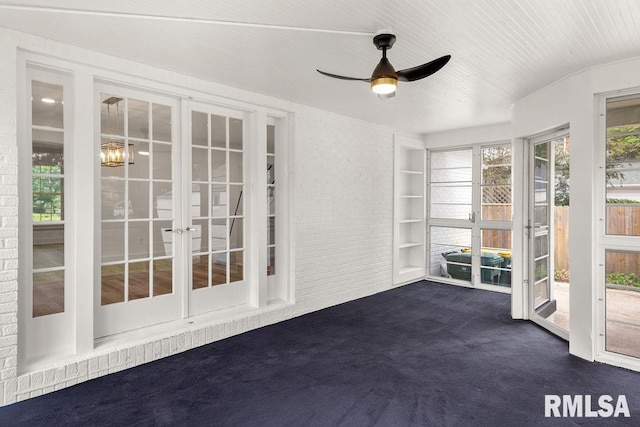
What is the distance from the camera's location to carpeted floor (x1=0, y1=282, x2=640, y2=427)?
8.25ft

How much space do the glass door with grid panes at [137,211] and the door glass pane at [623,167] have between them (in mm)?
4000

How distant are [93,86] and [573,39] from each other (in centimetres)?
379

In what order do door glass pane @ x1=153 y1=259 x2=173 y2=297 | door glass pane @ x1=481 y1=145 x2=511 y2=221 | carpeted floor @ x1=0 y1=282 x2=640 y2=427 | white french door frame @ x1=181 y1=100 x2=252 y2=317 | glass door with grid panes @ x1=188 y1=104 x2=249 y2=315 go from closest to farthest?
carpeted floor @ x1=0 y1=282 x2=640 y2=427, door glass pane @ x1=153 y1=259 x2=173 y2=297, white french door frame @ x1=181 y1=100 x2=252 y2=317, glass door with grid panes @ x1=188 y1=104 x2=249 y2=315, door glass pane @ x1=481 y1=145 x2=511 y2=221

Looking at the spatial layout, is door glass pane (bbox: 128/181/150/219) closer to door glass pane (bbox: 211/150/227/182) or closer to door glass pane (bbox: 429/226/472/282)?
door glass pane (bbox: 211/150/227/182)

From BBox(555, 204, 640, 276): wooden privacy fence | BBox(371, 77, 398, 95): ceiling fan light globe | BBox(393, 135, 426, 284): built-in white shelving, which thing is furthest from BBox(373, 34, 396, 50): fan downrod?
BBox(393, 135, 426, 284): built-in white shelving

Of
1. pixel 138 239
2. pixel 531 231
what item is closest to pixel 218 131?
pixel 138 239

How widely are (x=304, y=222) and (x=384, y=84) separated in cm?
262

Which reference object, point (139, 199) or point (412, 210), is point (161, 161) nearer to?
point (139, 199)

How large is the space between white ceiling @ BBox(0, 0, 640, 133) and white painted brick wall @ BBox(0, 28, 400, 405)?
30 centimetres

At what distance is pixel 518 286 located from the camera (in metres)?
4.61

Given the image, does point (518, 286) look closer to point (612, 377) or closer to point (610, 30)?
point (612, 377)

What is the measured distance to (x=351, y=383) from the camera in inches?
117

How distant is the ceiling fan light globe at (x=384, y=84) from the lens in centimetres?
243

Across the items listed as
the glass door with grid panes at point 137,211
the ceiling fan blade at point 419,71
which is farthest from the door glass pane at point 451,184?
the glass door with grid panes at point 137,211
